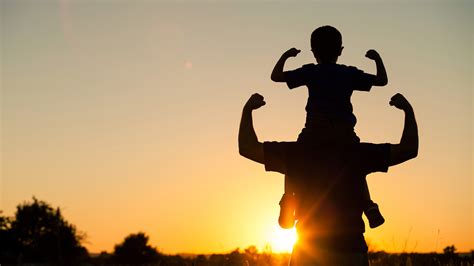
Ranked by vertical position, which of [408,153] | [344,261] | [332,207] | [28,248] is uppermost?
[28,248]

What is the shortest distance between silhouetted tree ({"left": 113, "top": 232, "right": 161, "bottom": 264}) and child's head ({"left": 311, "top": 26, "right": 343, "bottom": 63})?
7736cm

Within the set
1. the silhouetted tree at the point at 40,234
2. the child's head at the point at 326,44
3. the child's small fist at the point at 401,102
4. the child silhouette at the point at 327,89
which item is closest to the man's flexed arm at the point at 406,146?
the child's small fist at the point at 401,102

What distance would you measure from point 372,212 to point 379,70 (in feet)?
4.19

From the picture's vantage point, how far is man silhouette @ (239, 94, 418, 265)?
4953 millimetres

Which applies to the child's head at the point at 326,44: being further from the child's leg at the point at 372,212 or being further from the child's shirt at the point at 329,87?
the child's leg at the point at 372,212

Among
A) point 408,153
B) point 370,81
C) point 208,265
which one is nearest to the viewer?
point 408,153

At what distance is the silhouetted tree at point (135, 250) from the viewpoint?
271 feet

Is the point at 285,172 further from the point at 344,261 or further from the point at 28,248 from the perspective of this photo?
the point at 28,248

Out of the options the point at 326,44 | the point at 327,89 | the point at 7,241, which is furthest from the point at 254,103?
the point at 7,241

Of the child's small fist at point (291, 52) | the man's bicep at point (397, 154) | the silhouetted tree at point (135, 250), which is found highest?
the silhouetted tree at point (135, 250)

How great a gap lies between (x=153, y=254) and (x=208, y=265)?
74281 millimetres

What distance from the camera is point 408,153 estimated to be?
17.1ft

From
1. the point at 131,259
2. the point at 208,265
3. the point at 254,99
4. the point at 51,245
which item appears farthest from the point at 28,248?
the point at 254,99

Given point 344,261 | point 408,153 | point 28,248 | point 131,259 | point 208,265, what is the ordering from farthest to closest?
1. point 131,259
2. point 28,248
3. point 208,265
4. point 408,153
5. point 344,261
